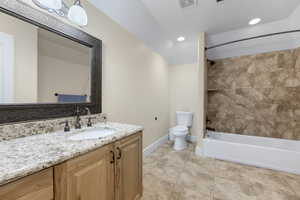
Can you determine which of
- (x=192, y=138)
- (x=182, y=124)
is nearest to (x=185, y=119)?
(x=182, y=124)

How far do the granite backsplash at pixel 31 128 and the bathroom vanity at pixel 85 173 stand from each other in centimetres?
6

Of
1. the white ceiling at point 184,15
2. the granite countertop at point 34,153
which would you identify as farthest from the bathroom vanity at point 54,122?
the white ceiling at point 184,15

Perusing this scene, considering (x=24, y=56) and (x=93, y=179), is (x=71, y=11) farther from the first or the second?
(x=93, y=179)

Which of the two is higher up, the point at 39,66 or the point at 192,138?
the point at 39,66

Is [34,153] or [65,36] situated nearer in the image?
[34,153]

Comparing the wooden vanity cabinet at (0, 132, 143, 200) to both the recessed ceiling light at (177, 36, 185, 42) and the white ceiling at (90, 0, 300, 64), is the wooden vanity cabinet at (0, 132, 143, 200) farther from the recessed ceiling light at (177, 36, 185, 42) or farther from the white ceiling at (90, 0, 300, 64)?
the recessed ceiling light at (177, 36, 185, 42)

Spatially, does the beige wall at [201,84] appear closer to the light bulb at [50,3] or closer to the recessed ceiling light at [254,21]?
the recessed ceiling light at [254,21]

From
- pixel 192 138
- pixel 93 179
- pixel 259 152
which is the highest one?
pixel 93 179

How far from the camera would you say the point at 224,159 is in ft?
7.68

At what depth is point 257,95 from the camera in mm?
2732

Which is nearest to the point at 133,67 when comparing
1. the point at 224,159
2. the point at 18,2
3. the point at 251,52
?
the point at 18,2

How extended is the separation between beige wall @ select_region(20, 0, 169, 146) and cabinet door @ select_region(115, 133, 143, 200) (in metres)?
0.69

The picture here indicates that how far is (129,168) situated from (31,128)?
0.91 m

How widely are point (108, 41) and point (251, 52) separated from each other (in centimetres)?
300
